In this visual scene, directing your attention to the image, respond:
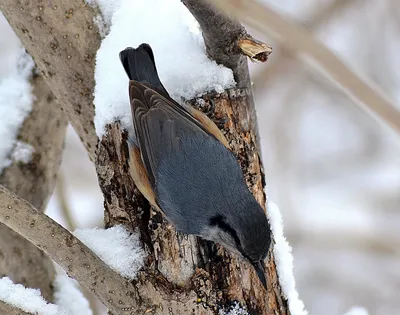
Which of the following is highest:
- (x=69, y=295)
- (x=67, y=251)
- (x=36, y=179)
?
(x=36, y=179)

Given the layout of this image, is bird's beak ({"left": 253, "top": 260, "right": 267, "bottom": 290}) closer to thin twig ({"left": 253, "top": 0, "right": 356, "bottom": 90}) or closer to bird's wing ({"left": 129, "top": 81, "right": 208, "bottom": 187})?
bird's wing ({"left": 129, "top": 81, "right": 208, "bottom": 187})

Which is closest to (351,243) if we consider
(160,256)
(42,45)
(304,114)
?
(304,114)

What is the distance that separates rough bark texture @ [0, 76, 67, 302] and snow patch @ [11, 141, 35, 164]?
2 cm

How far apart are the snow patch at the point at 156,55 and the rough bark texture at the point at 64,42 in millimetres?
68

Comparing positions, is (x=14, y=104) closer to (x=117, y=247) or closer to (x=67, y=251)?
(x=117, y=247)

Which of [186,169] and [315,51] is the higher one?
[186,169]

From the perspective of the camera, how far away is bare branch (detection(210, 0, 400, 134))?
85 centimetres

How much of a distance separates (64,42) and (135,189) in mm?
676

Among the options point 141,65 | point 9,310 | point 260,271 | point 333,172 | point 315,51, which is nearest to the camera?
point 315,51

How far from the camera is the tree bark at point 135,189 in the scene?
2219mm

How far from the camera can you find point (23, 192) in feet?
9.61

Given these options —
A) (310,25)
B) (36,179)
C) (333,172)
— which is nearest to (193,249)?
(36,179)

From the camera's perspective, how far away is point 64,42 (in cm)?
258

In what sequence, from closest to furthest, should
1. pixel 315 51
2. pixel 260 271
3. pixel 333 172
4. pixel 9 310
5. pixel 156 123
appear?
1. pixel 315 51
2. pixel 9 310
3. pixel 260 271
4. pixel 156 123
5. pixel 333 172
